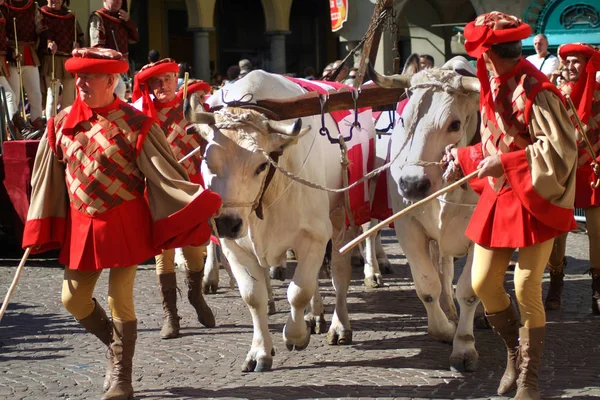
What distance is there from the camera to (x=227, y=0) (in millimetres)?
35219

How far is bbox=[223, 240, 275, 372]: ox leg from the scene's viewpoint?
7023 millimetres

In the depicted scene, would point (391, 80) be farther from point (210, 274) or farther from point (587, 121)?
point (210, 274)

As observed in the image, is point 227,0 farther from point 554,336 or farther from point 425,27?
point 554,336

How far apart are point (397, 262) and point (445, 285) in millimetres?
3930

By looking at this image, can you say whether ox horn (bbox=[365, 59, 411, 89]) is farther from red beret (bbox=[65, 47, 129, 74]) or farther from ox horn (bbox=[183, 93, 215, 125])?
red beret (bbox=[65, 47, 129, 74])

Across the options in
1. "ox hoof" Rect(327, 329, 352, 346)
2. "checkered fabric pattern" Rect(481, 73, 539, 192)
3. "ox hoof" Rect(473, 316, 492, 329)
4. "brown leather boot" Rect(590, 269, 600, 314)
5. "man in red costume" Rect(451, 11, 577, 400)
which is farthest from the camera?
"brown leather boot" Rect(590, 269, 600, 314)

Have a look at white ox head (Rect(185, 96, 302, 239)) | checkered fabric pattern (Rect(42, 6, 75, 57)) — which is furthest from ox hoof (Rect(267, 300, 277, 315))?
checkered fabric pattern (Rect(42, 6, 75, 57))

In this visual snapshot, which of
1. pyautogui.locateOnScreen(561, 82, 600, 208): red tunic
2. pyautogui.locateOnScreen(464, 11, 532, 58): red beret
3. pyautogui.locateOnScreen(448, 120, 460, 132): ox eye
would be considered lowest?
pyautogui.locateOnScreen(561, 82, 600, 208): red tunic

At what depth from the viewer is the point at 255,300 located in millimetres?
7117

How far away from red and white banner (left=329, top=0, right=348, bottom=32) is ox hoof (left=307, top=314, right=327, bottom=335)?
18126 millimetres

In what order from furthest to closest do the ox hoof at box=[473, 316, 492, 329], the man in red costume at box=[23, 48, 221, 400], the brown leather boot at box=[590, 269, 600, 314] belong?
the brown leather boot at box=[590, 269, 600, 314]
the ox hoof at box=[473, 316, 492, 329]
the man in red costume at box=[23, 48, 221, 400]

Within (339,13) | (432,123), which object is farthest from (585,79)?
(339,13)

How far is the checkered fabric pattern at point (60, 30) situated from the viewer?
14164 millimetres

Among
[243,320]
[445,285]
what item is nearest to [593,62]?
[445,285]
